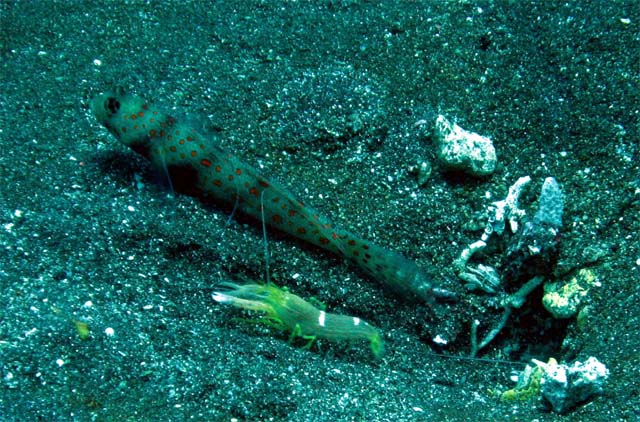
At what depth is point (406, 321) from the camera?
11.5ft

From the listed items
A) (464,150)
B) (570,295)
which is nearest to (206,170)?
(464,150)

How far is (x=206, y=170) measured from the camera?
3.84 meters

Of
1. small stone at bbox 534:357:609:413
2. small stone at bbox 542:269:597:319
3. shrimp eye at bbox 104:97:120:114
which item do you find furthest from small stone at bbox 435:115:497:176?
shrimp eye at bbox 104:97:120:114

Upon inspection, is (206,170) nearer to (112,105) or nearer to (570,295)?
(112,105)

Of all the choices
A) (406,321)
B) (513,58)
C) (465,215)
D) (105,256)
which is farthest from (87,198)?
(513,58)

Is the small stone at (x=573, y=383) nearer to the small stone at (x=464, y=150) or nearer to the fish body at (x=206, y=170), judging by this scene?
the fish body at (x=206, y=170)

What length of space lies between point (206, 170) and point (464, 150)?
6.99 ft

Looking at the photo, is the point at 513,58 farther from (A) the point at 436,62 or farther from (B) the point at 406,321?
(B) the point at 406,321

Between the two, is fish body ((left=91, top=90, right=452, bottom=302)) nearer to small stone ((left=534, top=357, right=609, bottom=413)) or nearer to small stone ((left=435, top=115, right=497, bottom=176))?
small stone ((left=435, top=115, right=497, bottom=176))

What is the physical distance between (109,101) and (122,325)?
1.94m

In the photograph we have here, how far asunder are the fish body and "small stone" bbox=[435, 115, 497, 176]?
→ 1109 mm

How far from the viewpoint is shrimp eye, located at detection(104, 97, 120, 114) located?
149 inches

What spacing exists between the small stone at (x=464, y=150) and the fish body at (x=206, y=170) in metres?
1.11

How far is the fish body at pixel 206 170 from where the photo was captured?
144 inches
